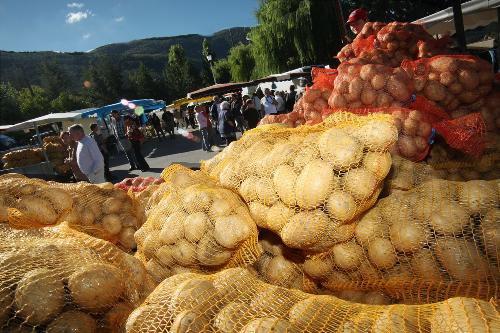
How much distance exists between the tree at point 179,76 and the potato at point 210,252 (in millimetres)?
58463

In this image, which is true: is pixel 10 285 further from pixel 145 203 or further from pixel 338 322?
pixel 145 203

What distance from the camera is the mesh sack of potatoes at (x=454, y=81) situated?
320 cm

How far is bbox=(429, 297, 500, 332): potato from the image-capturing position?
1.04 m

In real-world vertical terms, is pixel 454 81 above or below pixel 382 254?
above

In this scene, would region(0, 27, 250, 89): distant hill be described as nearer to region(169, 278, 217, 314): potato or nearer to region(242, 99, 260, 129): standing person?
region(242, 99, 260, 129): standing person

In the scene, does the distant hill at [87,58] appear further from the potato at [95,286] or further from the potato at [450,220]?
the potato at [95,286]

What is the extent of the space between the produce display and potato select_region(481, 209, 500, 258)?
14.6m

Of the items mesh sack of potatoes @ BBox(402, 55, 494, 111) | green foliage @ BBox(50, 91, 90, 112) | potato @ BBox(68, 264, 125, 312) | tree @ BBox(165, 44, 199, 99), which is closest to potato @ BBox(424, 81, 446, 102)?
mesh sack of potatoes @ BBox(402, 55, 494, 111)

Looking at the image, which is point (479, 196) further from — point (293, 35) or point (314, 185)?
point (293, 35)

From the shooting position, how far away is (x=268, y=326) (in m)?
1.23

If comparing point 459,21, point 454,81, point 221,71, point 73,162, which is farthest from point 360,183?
point 221,71

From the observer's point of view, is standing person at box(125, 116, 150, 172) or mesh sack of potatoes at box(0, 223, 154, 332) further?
standing person at box(125, 116, 150, 172)

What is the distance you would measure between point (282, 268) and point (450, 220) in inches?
41.2

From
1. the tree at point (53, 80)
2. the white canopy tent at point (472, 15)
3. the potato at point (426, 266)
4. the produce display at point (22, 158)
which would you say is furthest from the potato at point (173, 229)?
the tree at point (53, 80)
